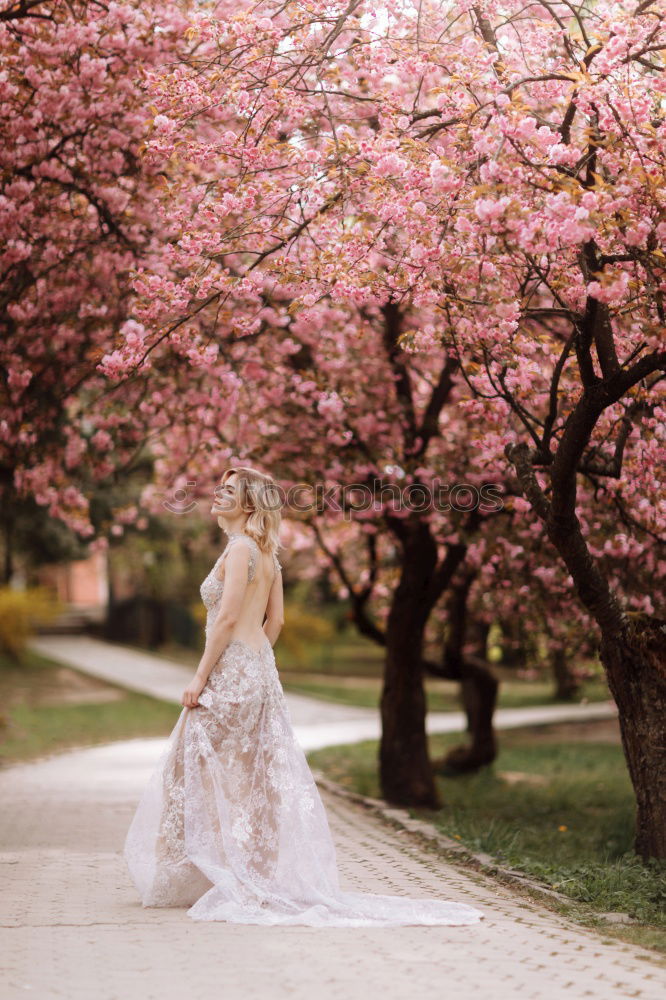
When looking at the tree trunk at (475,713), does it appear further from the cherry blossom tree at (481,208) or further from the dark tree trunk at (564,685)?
the cherry blossom tree at (481,208)

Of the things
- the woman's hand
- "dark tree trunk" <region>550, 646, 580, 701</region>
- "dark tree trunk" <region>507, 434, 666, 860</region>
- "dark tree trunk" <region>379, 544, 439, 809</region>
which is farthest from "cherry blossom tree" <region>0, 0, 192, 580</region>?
"dark tree trunk" <region>550, 646, 580, 701</region>

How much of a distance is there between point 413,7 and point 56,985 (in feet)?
21.7

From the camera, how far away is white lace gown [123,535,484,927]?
585 cm

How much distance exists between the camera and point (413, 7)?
26.9 feet

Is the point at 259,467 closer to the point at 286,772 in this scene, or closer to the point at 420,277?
the point at 420,277

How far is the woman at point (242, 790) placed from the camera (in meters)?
5.93

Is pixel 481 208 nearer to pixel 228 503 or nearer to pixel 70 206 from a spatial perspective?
pixel 228 503

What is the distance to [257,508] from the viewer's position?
6461 millimetres

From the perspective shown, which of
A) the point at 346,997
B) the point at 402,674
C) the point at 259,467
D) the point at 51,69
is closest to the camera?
the point at 346,997

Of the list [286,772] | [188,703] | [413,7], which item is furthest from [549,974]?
[413,7]

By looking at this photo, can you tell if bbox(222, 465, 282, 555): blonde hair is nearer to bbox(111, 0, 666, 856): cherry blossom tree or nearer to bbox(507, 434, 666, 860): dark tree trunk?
→ bbox(111, 0, 666, 856): cherry blossom tree

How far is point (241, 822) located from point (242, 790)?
18 cm

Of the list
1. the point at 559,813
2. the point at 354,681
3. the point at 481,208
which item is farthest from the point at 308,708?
the point at 481,208

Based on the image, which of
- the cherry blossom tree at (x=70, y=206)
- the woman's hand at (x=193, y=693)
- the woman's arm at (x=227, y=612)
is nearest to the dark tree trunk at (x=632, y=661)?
the woman's arm at (x=227, y=612)
